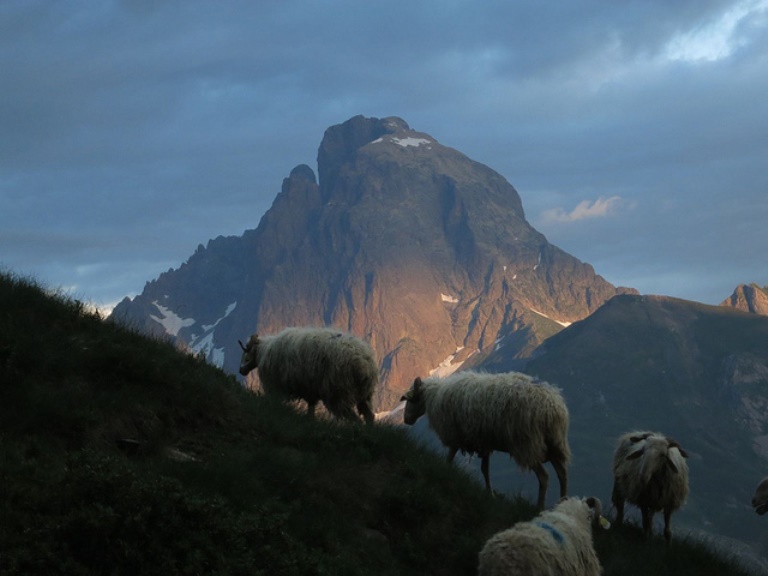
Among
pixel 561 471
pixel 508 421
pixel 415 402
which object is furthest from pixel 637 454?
pixel 415 402

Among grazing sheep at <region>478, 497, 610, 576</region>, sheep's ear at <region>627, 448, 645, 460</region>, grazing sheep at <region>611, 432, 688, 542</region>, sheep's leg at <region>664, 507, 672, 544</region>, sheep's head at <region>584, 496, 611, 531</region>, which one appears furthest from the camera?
sheep's ear at <region>627, 448, 645, 460</region>

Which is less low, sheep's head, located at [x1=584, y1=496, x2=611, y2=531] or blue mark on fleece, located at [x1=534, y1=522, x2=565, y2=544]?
sheep's head, located at [x1=584, y1=496, x2=611, y2=531]

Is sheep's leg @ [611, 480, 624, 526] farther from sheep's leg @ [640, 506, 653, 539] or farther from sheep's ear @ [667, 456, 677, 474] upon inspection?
sheep's ear @ [667, 456, 677, 474]

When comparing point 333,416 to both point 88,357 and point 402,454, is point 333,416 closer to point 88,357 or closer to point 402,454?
point 402,454

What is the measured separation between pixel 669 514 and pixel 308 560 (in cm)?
883

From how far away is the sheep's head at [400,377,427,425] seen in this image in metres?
20.8

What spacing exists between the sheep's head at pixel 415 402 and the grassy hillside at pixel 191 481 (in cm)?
417

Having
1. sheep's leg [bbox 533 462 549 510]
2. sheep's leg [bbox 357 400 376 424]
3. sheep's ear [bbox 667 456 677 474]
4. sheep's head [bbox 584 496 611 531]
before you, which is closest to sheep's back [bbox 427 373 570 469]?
sheep's leg [bbox 533 462 549 510]

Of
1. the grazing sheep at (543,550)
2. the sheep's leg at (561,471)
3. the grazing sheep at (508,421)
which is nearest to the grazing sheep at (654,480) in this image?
the sheep's leg at (561,471)

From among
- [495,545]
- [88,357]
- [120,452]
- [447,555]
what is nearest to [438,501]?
[447,555]

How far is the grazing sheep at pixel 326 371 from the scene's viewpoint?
741 inches

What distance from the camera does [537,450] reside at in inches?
689

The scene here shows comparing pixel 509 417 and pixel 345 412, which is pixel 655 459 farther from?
pixel 345 412

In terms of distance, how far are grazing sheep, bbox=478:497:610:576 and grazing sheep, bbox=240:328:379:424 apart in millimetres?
6249
